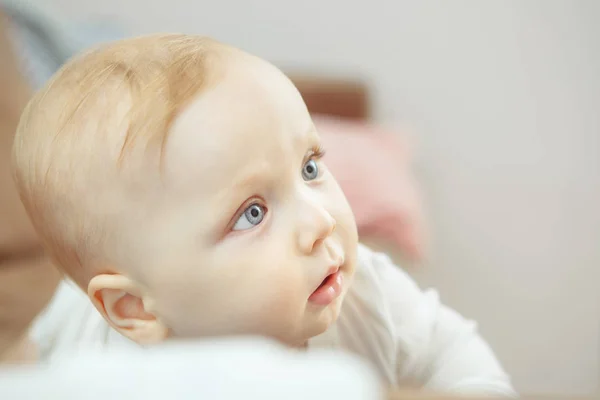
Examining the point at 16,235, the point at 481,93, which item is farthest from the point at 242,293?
the point at 481,93

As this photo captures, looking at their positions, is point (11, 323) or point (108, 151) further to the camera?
point (11, 323)

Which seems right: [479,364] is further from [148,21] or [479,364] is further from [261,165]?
[148,21]

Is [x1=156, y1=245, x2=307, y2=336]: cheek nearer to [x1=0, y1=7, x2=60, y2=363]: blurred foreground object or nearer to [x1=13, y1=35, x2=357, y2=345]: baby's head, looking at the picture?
[x1=13, y1=35, x2=357, y2=345]: baby's head

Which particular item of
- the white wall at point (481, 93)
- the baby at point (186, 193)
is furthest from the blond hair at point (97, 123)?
the white wall at point (481, 93)

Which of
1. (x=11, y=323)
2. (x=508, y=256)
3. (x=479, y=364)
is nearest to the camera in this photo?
(x=479, y=364)

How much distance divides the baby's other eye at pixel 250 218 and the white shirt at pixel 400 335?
0.11 meters

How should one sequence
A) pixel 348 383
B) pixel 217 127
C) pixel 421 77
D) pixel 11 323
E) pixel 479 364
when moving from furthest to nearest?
1. pixel 421 77
2. pixel 11 323
3. pixel 479 364
4. pixel 217 127
5. pixel 348 383

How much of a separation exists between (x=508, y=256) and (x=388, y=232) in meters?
0.14

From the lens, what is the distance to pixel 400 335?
47 cm

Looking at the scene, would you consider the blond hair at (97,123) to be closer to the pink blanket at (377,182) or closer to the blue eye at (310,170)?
the blue eye at (310,170)

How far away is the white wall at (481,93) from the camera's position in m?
0.77

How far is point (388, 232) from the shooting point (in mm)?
781

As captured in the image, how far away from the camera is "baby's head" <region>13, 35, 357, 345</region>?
0.34 meters

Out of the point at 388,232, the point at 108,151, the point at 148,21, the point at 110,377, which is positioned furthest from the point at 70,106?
the point at 148,21
